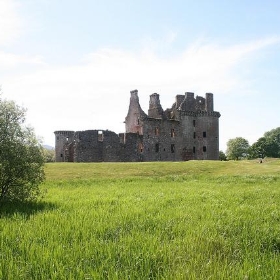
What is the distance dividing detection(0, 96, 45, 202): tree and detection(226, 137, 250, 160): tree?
11281 cm

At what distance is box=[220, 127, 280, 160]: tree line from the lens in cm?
10944

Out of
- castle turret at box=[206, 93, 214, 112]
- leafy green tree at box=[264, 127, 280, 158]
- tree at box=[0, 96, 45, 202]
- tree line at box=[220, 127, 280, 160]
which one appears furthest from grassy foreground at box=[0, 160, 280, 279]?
leafy green tree at box=[264, 127, 280, 158]

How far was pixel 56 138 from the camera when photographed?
6397 cm

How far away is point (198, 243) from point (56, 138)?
5833cm

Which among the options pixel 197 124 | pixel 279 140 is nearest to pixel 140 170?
pixel 197 124

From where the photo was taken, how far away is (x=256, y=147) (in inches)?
→ 4380

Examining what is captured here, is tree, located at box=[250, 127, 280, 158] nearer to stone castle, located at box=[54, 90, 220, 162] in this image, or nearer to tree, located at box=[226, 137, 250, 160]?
tree, located at box=[226, 137, 250, 160]

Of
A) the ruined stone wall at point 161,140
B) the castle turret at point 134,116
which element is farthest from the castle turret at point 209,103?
the castle turret at point 134,116

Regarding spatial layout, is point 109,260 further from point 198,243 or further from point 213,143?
point 213,143

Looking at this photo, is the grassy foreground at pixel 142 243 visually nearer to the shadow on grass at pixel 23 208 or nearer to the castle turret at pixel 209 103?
the shadow on grass at pixel 23 208

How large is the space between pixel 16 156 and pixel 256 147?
105 metres

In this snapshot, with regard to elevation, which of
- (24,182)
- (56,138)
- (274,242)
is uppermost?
(56,138)

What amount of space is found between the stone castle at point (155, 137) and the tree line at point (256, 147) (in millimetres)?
26640

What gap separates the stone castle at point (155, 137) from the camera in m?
60.5
